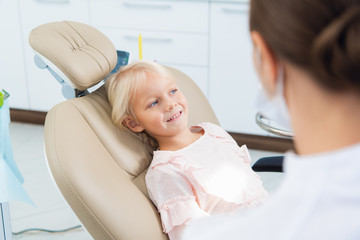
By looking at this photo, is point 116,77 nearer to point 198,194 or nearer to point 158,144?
point 158,144

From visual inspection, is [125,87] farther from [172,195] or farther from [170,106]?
[172,195]

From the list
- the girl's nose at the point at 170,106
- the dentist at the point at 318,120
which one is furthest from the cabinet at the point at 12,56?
the dentist at the point at 318,120

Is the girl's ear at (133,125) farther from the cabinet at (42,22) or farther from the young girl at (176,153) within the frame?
the cabinet at (42,22)

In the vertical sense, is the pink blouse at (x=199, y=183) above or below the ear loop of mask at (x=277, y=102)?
below

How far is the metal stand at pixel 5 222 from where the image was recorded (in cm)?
165

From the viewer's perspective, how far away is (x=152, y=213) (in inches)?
56.5

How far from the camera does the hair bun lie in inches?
22.8

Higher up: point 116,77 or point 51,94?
point 116,77

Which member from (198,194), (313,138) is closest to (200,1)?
(198,194)

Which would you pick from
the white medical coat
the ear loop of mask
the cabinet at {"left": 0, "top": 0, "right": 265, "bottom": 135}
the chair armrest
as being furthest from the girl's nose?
the cabinet at {"left": 0, "top": 0, "right": 265, "bottom": 135}

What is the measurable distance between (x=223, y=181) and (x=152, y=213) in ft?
0.79

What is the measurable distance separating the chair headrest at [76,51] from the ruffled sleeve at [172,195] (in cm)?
34

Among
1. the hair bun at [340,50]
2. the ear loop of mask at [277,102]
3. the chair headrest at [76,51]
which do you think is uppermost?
the hair bun at [340,50]

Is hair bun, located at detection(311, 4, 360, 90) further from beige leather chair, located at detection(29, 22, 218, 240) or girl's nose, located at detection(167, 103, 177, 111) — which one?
girl's nose, located at detection(167, 103, 177, 111)
